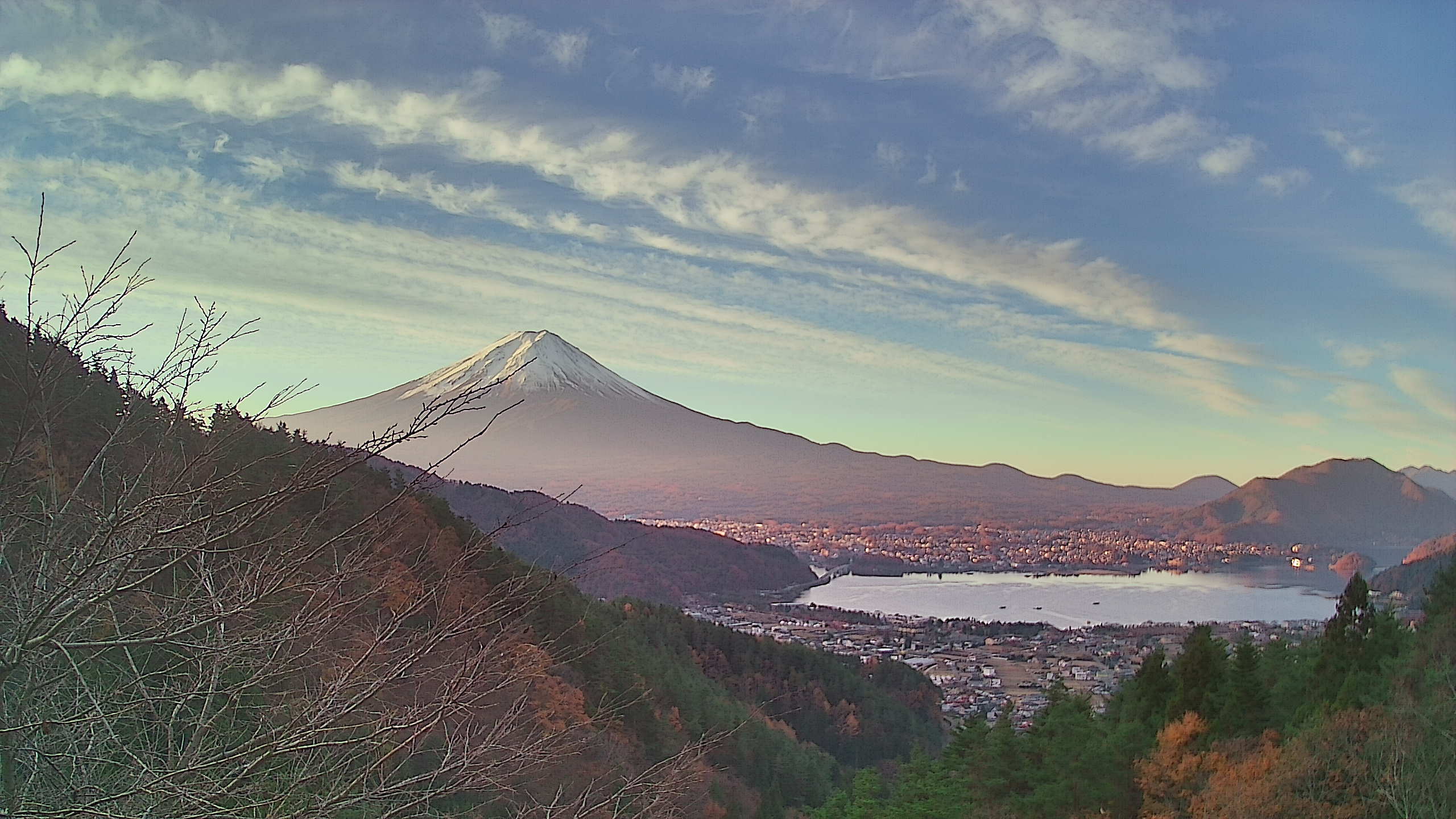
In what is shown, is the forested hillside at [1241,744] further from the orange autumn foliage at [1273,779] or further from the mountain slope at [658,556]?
the mountain slope at [658,556]

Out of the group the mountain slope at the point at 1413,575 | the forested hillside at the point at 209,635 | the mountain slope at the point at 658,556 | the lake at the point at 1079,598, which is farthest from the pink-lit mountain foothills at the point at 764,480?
the forested hillside at the point at 209,635

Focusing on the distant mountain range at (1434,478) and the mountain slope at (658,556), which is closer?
the mountain slope at (658,556)

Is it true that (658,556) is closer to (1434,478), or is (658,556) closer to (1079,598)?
(1079,598)

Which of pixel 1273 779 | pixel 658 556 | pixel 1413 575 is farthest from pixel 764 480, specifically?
pixel 1273 779

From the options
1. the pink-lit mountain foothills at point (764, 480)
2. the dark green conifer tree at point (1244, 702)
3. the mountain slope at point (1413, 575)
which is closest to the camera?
the dark green conifer tree at point (1244, 702)

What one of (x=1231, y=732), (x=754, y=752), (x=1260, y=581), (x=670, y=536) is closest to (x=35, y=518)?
(x=1231, y=732)
